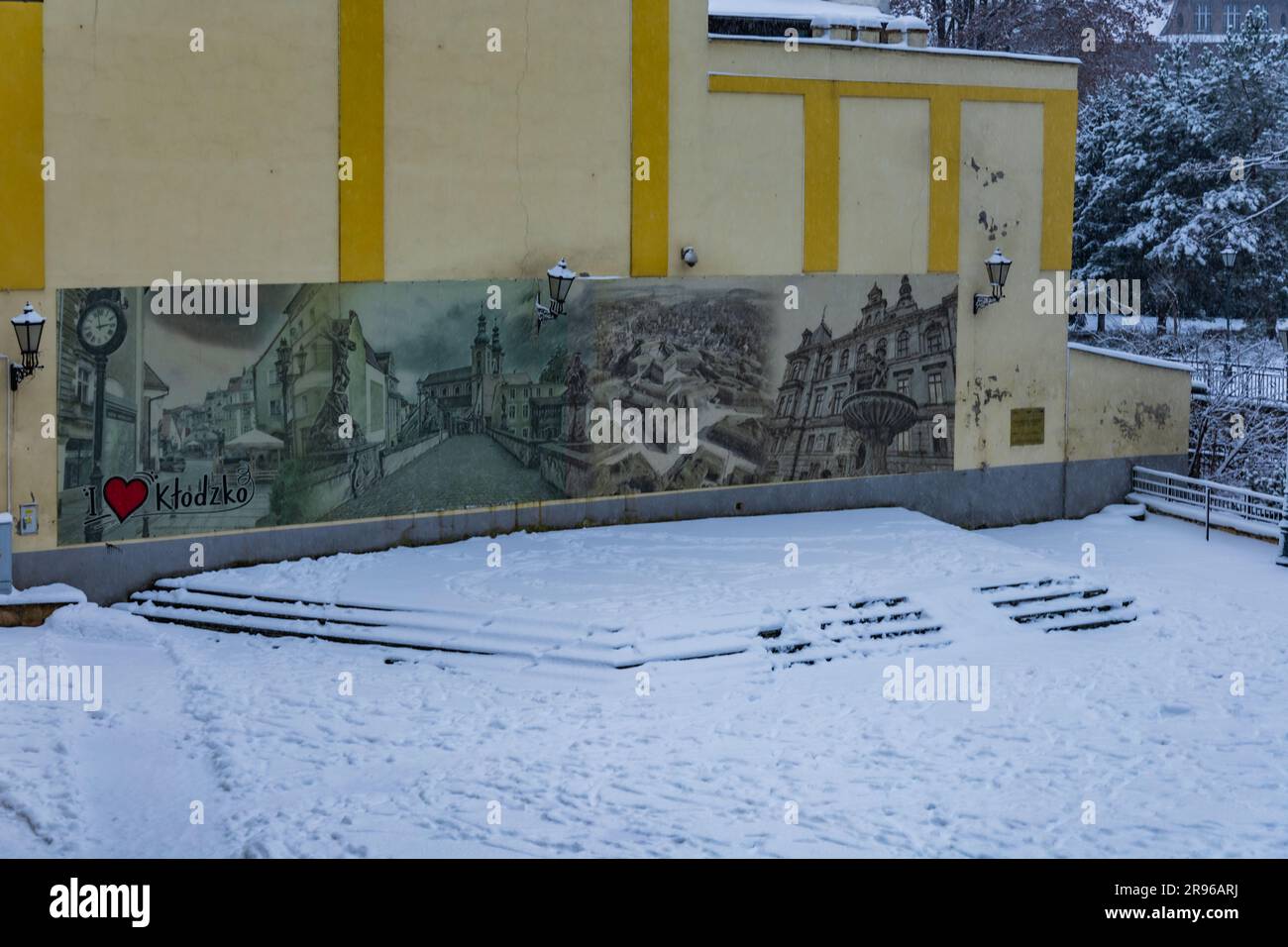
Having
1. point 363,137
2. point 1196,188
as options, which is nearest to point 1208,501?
point 363,137

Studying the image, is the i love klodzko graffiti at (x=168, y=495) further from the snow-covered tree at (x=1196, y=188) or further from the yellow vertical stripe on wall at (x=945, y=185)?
the snow-covered tree at (x=1196, y=188)

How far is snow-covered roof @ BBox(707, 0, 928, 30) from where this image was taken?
75.4 ft

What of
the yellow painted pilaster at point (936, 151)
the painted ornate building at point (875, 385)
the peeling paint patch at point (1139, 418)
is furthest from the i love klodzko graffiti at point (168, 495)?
the peeling paint patch at point (1139, 418)

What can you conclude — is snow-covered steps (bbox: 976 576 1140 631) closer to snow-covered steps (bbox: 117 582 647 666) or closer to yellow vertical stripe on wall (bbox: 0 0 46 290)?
snow-covered steps (bbox: 117 582 647 666)

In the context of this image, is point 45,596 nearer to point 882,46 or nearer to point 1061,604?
point 1061,604

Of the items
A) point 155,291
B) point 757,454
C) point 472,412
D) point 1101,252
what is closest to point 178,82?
point 155,291

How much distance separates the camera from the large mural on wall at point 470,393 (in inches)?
675

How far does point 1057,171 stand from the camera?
2291cm

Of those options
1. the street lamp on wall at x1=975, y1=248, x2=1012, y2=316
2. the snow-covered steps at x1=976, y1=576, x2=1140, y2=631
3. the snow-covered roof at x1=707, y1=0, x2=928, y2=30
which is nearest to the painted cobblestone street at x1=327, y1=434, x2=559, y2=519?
the snow-covered steps at x1=976, y1=576, x2=1140, y2=631

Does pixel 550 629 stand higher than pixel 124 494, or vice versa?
pixel 124 494

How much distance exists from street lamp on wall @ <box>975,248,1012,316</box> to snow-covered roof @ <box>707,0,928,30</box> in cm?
408

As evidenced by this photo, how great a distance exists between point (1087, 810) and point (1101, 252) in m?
29.6

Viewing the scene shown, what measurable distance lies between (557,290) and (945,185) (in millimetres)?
6678

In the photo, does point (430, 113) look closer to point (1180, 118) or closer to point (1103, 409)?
point (1103, 409)
